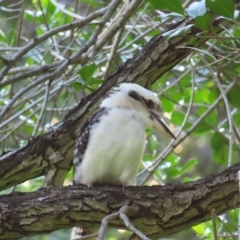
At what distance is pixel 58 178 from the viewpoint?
2.56 m

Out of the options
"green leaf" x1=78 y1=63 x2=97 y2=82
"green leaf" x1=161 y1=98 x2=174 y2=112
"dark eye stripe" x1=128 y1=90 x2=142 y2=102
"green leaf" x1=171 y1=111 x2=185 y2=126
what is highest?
"green leaf" x1=161 y1=98 x2=174 y2=112

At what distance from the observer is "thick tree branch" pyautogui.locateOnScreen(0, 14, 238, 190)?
2.44m

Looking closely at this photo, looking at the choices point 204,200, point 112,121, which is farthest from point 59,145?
point 204,200

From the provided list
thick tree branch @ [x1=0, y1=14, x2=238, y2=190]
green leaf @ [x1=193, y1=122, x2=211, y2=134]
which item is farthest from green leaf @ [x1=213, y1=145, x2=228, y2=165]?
thick tree branch @ [x1=0, y1=14, x2=238, y2=190]

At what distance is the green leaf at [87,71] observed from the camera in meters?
2.43

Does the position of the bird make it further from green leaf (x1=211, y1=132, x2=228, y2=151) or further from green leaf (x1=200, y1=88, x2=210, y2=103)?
green leaf (x1=200, y1=88, x2=210, y2=103)

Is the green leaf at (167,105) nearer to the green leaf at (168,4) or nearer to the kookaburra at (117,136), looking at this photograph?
the kookaburra at (117,136)

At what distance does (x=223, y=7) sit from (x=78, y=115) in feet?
3.02

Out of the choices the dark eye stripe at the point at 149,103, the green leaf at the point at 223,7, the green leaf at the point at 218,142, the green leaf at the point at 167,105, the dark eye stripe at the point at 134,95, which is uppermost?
the green leaf at the point at 167,105

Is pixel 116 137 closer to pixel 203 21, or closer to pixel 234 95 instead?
pixel 203 21

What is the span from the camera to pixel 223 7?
6.11 ft

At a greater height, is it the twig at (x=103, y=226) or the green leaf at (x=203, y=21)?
the green leaf at (x=203, y=21)

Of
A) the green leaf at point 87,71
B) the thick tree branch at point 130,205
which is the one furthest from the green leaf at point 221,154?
the thick tree branch at point 130,205

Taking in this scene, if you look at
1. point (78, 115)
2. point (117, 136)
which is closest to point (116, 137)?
point (117, 136)
